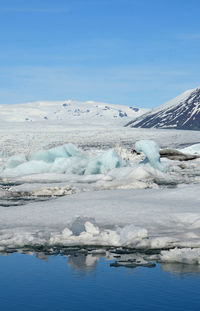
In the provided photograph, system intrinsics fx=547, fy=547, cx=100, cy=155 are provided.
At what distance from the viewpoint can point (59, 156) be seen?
2777cm

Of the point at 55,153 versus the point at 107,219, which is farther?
the point at 55,153

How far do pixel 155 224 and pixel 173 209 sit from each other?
1.28 meters

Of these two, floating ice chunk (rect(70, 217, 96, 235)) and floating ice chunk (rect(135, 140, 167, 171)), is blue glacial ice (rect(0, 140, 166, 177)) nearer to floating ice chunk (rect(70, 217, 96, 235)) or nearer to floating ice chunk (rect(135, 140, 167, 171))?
floating ice chunk (rect(135, 140, 167, 171))

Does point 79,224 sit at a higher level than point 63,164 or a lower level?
lower

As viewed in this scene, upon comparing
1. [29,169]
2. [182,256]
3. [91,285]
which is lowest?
[91,285]

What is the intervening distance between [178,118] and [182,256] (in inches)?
6959

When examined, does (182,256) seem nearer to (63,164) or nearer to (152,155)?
(152,155)

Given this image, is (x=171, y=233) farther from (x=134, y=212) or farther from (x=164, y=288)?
(x=164, y=288)

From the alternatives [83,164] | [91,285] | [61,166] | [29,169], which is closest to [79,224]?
[91,285]

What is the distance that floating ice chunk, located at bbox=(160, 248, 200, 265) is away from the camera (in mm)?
7480

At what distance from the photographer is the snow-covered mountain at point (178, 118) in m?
175

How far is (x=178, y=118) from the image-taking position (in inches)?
7165

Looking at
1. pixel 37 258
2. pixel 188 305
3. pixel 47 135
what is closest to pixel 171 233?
pixel 37 258

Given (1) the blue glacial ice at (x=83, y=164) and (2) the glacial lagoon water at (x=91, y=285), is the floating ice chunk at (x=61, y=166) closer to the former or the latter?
(1) the blue glacial ice at (x=83, y=164)
